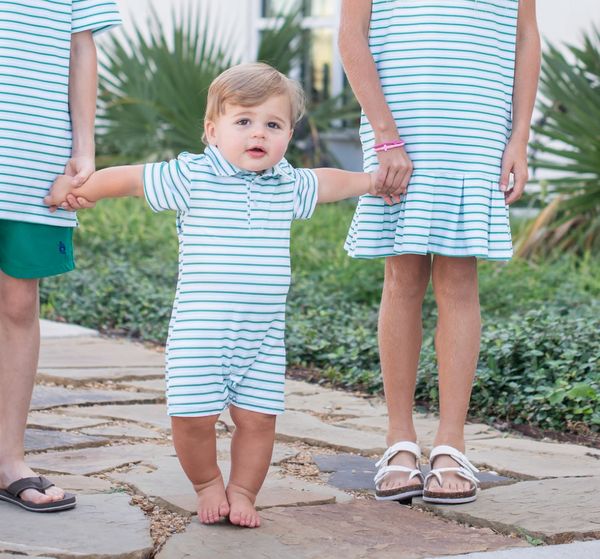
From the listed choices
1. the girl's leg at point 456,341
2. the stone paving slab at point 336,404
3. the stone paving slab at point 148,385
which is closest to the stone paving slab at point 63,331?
the stone paving slab at point 148,385

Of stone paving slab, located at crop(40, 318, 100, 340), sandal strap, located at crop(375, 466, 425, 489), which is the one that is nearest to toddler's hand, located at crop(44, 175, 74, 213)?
sandal strap, located at crop(375, 466, 425, 489)

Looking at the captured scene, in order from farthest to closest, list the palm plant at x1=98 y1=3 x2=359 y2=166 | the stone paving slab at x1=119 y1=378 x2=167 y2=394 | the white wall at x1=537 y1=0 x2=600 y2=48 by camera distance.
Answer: the palm plant at x1=98 y1=3 x2=359 y2=166 → the white wall at x1=537 y1=0 x2=600 y2=48 → the stone paving slab at x1=119 y1=378 x2=167 y2=394

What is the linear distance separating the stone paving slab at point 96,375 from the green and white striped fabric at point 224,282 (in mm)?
1661

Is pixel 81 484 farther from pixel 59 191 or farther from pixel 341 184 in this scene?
pixel 341 184

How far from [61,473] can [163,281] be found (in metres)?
3.07

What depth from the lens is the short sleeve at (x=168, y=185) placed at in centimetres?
185

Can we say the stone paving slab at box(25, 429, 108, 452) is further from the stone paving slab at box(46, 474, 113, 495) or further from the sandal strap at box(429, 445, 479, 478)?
the sandal strap at box(429, 445, 479, 478)

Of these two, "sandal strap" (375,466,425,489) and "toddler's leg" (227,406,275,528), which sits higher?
"toddler's leg" (227,406,275,528)

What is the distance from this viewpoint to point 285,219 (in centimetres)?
195

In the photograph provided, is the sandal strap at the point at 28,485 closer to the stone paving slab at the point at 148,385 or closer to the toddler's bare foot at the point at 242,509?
the toddler's bare foot at the point at 242,509

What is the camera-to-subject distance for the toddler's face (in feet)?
6.21

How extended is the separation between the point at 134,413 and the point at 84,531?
121cm

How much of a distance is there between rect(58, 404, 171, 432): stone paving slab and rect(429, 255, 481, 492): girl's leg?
1001 mm


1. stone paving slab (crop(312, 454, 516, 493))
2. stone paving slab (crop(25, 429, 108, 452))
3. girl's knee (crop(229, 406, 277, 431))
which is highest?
girl's knee (crop(229, 406, 277, 431))
